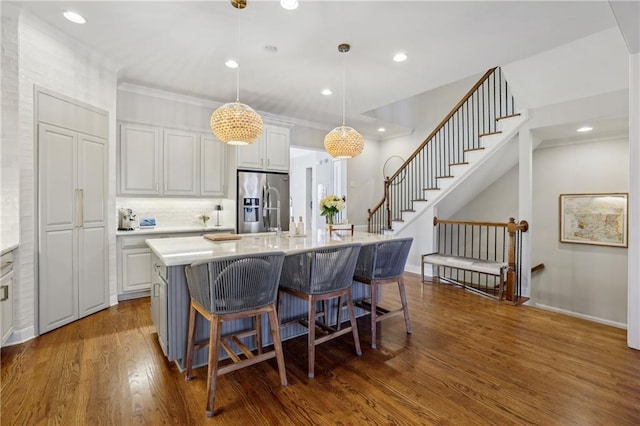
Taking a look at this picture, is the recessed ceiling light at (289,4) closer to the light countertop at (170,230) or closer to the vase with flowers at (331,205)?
the vase with flowers at (331,205)

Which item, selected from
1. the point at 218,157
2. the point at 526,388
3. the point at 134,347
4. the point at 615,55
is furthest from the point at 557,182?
the point at 134,347

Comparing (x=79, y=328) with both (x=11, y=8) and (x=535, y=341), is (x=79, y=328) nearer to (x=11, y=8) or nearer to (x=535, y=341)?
(x=11, y=8)

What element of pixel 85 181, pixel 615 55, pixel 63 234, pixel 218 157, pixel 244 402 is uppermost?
pixel 615 55

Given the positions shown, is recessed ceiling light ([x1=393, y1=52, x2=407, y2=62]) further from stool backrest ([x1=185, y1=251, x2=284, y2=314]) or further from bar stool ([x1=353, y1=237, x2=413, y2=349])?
stool backrest ([x1=185, y1=251, x2=284, y2=314])

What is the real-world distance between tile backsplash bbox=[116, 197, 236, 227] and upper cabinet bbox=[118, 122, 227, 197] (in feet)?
0.91

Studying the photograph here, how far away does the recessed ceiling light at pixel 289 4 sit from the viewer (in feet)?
7.98

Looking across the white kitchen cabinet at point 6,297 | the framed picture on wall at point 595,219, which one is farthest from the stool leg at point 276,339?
the framed picture on wall at point 595,219

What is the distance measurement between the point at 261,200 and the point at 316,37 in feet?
8.48

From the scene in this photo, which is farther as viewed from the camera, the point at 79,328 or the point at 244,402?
the point at 79,328

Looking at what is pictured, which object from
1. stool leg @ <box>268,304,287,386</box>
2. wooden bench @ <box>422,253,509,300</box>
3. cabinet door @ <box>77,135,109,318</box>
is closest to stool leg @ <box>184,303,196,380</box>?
stool leg @ <box>268,304,287,386</box>

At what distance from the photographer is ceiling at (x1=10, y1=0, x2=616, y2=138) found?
2.57 m

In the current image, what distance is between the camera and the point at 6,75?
8.69ft

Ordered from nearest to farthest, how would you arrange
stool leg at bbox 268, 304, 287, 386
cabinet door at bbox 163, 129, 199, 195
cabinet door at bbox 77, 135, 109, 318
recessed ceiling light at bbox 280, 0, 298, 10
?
stool leg at bbox 268, 304, 287, 386
recessed ceiling light at bbox 280, 0, 298, 10
cabinet door at bbox 77, 135, 109, 318
cabinet door at bbox 163, 129, 199, 195

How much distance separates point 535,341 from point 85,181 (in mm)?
4720
